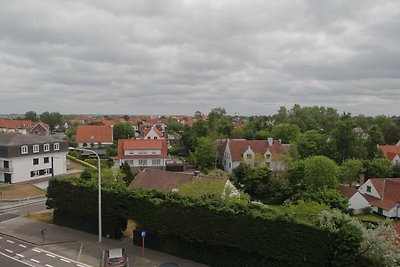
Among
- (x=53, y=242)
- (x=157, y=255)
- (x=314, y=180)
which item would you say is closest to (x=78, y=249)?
(x=53, y=242)

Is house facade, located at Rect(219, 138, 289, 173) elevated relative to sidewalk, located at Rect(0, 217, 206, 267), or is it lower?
elevated

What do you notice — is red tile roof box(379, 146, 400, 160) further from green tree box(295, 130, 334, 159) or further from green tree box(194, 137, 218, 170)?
green tree box(194, 137, 218, 170)

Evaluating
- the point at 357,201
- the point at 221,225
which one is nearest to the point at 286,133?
the point at 357,201

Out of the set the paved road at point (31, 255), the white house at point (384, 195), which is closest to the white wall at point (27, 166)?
the paved road at point (31, 255)

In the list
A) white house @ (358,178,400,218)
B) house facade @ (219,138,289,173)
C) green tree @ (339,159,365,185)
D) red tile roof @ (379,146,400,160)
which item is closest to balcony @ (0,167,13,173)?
house facade @ (219,138,289,173)

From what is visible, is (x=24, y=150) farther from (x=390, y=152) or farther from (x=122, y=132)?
(x=390, y=152)

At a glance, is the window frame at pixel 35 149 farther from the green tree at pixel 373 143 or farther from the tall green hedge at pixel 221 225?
the green tree at pixel 373 143
